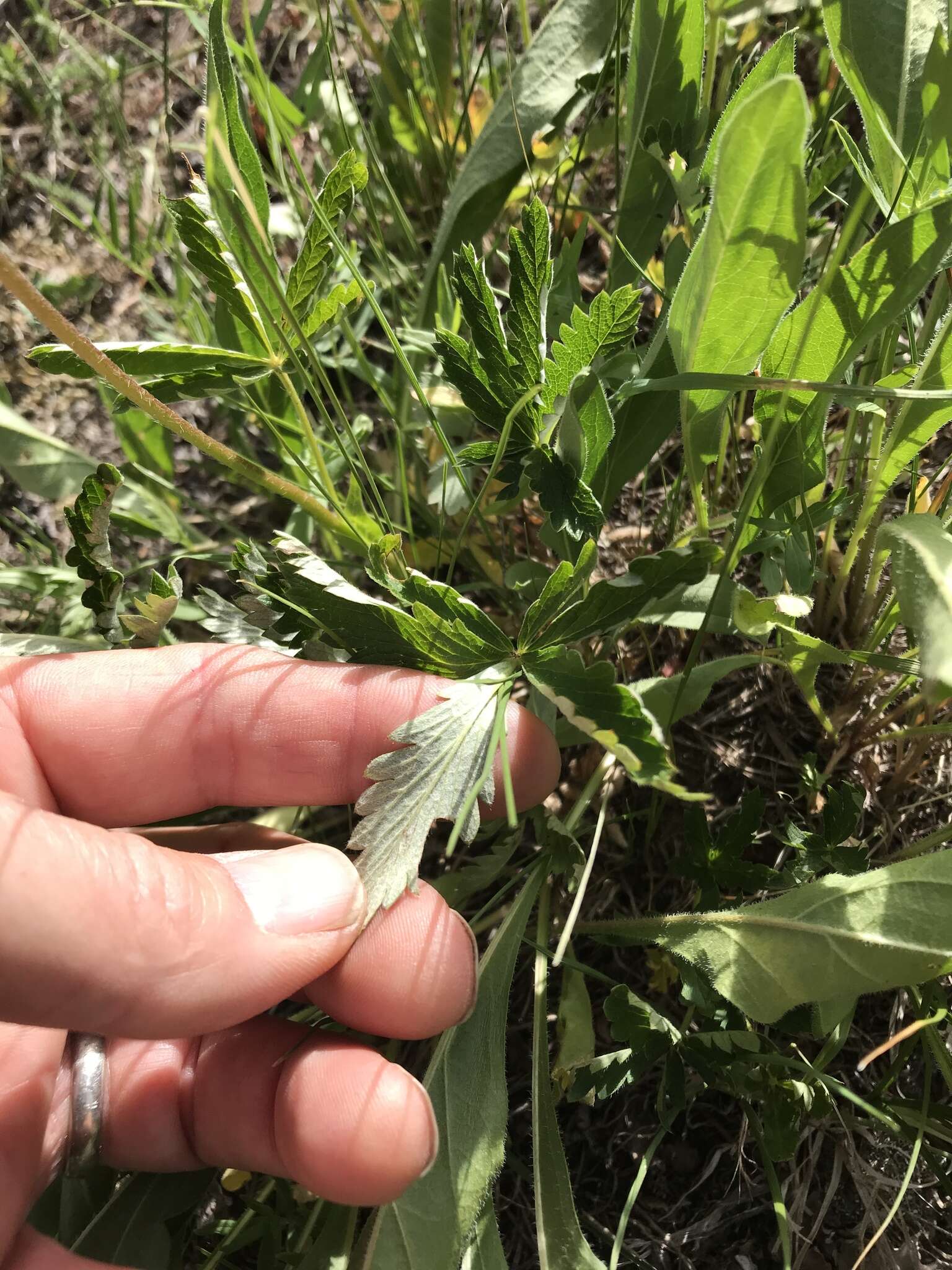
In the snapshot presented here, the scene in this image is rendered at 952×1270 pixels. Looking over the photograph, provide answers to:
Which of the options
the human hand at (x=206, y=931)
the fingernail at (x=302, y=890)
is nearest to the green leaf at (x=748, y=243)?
the human hand at (x=206, y=931)

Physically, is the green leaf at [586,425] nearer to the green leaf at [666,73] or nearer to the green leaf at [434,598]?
the green leaf at [434,598]

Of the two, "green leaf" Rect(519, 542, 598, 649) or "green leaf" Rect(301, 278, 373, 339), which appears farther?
"green leaf" Rect(301, 278, 373, 339)

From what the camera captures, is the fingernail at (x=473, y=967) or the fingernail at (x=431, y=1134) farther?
the fingernail at (x=473, y=967)

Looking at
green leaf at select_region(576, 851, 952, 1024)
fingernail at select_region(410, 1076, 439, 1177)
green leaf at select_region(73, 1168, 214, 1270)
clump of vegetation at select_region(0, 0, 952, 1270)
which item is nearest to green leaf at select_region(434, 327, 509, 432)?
clump of vegetation at select_region(0, 0, 952, 1270)

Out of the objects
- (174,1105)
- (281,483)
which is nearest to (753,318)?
(281,483)

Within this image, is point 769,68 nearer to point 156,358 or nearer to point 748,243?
point 748,243

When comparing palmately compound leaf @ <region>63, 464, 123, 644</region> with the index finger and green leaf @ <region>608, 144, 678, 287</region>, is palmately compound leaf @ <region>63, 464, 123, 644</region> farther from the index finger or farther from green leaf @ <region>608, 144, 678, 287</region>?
green leaf @ <region>608, 144, 678, 287</region>

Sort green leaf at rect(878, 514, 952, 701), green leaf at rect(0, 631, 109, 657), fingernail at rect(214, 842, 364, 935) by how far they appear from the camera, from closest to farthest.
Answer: green leaf at rect(878, 514, 952, 701) < fingernail at rect(214, 842, 364, 935) < green leaf at rect(0, 631, 109, 657)

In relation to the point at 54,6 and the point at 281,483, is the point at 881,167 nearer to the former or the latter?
the point at 281,483
